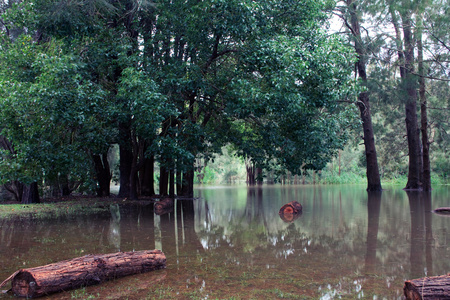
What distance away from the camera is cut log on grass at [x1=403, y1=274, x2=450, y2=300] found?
365 centimetres

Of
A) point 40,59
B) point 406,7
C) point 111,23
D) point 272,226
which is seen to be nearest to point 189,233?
point 272,226

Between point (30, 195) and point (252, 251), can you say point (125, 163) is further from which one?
point (252, 251)

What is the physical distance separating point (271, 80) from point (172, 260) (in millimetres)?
6488

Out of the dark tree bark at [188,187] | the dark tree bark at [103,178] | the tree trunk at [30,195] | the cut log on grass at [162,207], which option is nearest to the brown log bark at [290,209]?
the cut log on grass at [162,207]

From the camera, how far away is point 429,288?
12.1ft

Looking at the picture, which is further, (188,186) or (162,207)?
(188,186)

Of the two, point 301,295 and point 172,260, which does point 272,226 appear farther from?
point 301,295

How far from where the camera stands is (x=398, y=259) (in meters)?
5.65

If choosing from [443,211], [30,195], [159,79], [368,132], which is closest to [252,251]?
[443,211]

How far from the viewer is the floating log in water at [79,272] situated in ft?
13.4

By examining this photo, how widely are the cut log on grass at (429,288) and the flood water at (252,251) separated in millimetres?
343

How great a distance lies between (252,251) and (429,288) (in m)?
3.05

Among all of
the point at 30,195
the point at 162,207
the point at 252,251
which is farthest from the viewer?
the point at 30,195

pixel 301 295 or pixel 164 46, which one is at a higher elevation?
pixel 164 46
